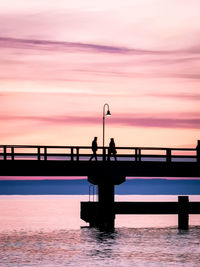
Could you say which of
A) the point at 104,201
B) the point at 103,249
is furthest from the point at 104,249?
the point at 104,201

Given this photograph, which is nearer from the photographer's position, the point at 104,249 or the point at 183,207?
the point at 104,249

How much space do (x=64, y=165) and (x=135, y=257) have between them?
401 inches

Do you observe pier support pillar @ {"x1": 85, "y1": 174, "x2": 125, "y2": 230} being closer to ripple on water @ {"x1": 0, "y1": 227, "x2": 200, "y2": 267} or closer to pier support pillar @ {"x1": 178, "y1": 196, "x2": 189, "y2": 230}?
ripple on water @ {"x1": 0, "y1": 227, "x2": 200, "y2": 267}

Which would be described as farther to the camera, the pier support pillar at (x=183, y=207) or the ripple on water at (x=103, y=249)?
the pier support pillar at (x=183, y=207)

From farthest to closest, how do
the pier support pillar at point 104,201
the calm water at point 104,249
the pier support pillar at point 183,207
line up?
1. the pier support pillar at point 183,207
2. the pier support pillar at point 104,201
3. the calm water at point 104,249

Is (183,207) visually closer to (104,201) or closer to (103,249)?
(104,201)

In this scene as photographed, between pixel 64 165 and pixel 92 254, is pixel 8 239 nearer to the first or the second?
pixel 64 165

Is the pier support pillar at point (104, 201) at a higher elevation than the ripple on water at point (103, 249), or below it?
higher

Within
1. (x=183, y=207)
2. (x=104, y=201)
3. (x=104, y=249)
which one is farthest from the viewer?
(x=183, y=207)

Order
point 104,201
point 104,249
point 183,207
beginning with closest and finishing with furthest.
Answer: point 104,249
point 104,201
point 183,207

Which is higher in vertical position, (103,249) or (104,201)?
(104,201)


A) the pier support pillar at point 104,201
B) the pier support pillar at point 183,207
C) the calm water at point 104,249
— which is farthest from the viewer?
the pier support pillar at point 183,207

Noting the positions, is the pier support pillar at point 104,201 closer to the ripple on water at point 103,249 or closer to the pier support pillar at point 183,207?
the ripple on water at point 103,249

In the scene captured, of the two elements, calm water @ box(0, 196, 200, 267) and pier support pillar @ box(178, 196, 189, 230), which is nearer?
calm water @ box(0, 196, 200, 267)
